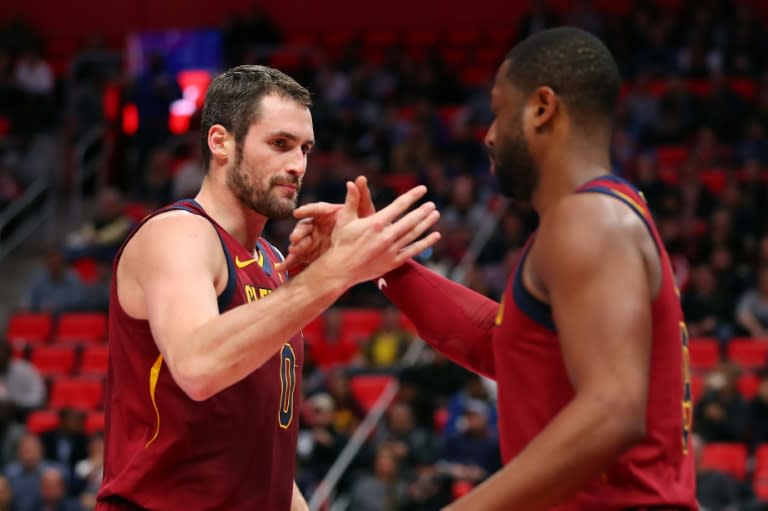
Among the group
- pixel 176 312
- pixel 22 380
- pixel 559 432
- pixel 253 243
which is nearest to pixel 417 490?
pixel 22 380

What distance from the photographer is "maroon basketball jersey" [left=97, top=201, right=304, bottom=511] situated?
13.4 feet

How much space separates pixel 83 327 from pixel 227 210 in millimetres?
11715

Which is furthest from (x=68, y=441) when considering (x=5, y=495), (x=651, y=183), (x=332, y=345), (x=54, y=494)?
(x=651, y=183)

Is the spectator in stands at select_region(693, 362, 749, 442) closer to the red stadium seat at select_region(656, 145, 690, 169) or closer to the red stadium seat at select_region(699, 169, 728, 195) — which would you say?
the red stadium seat at select_region(699, 169, 728, 195)

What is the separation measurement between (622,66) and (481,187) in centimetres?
359

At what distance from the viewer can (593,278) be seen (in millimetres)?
2840

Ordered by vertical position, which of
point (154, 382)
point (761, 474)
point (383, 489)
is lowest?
point (383, 489)

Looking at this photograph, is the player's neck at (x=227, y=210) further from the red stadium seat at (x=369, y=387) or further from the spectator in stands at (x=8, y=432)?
the spectator in stands at (x=8, y=432)

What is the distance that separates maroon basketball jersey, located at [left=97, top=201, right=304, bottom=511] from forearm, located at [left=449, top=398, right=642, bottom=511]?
1.49m

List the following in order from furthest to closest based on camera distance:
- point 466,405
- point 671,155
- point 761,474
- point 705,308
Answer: point 671,155
point 705,308
point 466,405
point 761,474

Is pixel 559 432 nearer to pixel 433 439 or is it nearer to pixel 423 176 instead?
pixel 433 439

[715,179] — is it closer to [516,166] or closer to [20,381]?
[20,381]

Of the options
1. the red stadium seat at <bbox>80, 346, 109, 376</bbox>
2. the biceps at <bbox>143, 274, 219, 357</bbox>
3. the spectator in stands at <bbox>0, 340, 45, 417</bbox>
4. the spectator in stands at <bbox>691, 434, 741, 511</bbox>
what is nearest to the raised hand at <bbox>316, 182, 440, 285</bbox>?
the biceps at <bbox>143, 274, 219, 357</bbox>

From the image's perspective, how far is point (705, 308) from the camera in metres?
13.2
